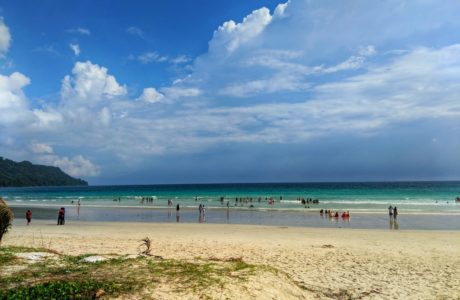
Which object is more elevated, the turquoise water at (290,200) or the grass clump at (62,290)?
the grass clump at (62,290)

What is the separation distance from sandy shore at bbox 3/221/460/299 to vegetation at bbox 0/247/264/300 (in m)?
0.57

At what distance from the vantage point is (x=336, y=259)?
1470 centimetres

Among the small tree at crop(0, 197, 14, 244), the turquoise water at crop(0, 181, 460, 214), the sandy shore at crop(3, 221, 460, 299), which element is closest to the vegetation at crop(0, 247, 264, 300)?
the sandy shore at crop(3, 221, 460, 299)

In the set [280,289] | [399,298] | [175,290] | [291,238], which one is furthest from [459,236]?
[175,290]

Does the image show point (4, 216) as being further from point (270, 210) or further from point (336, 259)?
point (270, 210)

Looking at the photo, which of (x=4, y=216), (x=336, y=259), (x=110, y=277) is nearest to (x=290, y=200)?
(x=336, y=259)

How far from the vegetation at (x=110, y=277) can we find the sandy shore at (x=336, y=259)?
57 centimetres

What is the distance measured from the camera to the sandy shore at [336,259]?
984 centimetres

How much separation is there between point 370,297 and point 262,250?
753 centimetres

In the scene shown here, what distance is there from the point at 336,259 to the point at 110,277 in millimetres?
9644

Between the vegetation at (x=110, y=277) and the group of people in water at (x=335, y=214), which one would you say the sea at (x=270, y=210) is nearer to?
the group of people in water at (x=335, y=214)

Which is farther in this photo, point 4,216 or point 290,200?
point 290,200

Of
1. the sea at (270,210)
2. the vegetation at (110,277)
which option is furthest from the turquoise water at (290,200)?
the vegetation at (110,277)

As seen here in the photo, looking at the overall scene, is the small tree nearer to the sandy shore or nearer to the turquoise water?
the sandy shore
